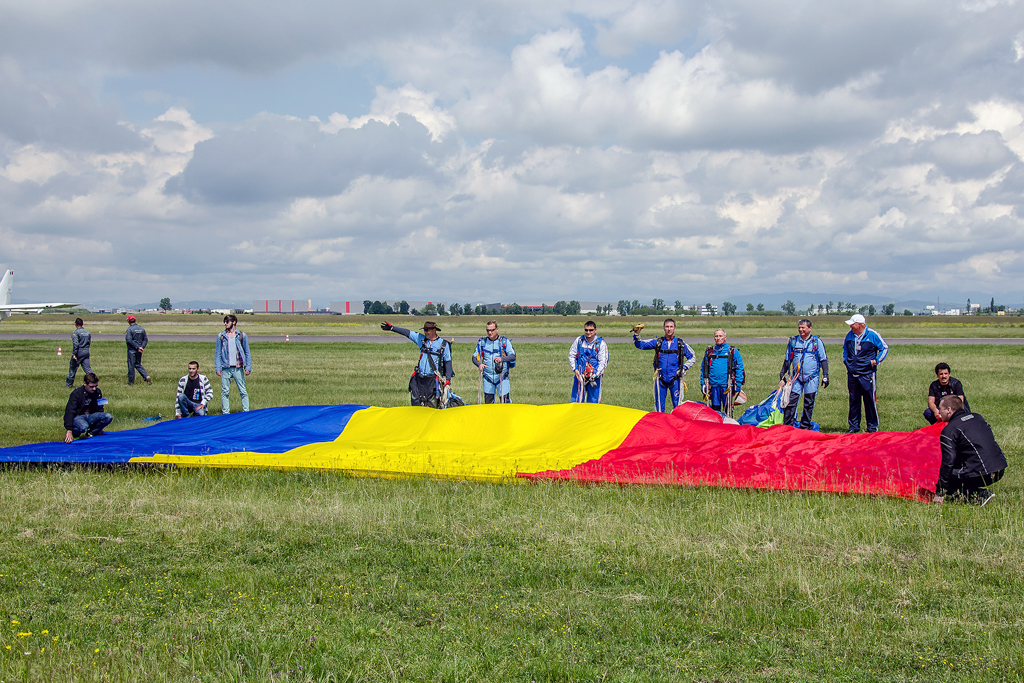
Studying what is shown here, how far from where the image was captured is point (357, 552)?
16.8 ft

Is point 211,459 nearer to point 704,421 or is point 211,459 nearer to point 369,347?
point 704,421

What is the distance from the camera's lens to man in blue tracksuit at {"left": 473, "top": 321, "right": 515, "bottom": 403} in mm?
10609

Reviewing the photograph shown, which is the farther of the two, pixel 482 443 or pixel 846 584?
pixel 482 443

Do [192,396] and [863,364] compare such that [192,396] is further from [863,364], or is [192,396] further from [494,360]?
[863,364]

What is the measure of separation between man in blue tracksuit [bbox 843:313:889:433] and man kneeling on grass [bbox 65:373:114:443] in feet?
33.4

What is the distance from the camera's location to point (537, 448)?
8125 millimetres

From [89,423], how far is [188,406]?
184cm

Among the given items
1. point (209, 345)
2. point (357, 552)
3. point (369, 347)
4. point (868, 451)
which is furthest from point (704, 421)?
point (209, 345)

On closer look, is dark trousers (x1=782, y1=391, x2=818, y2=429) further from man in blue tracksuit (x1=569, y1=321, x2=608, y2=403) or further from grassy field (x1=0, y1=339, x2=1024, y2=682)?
grassy field (x1=0, y1=339, x2=1024, y2=682)

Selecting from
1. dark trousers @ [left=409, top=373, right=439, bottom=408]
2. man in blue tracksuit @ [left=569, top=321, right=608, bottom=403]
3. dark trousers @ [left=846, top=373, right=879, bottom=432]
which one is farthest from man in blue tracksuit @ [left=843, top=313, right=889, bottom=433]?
dark trousers @ [left=409, top=373, right=439, bottom=408]

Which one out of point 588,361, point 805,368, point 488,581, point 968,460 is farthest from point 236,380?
point 968,460

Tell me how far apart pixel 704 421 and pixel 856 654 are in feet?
15.7

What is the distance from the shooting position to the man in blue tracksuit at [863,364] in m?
10.1

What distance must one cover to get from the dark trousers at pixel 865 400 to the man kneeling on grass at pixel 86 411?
33.5 feet
